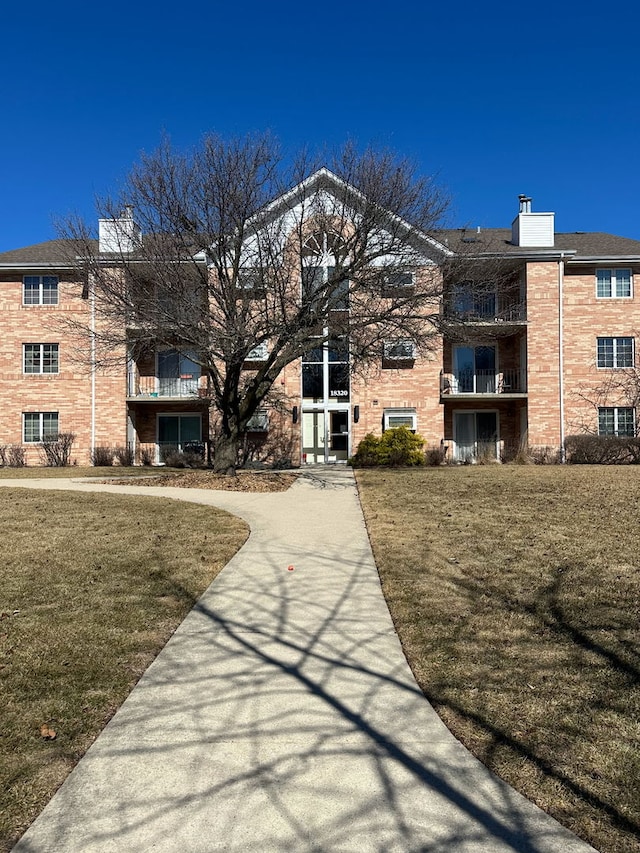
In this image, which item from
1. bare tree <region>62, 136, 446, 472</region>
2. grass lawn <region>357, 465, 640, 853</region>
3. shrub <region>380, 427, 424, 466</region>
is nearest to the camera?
grass lawn <region>357, 465, 640, 853</region>

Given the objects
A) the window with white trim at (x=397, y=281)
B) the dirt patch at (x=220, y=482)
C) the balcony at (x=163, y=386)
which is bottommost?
the dirt patch at (x=220, y=482)

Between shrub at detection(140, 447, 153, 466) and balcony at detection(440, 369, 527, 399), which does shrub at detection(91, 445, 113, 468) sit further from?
balcony at detection(440, 369, 527, 399)

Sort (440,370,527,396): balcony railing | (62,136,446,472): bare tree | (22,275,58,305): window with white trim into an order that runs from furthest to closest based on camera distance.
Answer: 1. (440,370,527,396): balcony railing
2. (22,275,58,305): window with white trim
3. (62,136,446,472): bare tree

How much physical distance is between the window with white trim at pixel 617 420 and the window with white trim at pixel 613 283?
15.6 ft

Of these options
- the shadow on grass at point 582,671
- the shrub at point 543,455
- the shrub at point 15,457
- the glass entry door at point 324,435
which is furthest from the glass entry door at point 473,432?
the shadow on grass at point 582,671

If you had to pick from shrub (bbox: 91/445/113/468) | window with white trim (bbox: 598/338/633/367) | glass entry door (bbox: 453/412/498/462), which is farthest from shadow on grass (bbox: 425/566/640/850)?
window with white trim (bbox: 598/338/633/367)

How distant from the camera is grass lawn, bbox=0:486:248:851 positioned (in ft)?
10.7

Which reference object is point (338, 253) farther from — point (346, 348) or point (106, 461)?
point (106, 461)

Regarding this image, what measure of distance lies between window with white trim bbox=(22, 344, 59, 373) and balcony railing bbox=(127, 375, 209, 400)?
3.37 m

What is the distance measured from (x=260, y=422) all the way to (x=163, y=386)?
4.72 metres

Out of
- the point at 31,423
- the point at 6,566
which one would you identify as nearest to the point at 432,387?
the point at 31,423

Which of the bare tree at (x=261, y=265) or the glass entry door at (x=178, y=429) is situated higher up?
the bare tree at (x=261, y=265)

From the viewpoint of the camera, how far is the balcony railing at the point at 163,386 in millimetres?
26688

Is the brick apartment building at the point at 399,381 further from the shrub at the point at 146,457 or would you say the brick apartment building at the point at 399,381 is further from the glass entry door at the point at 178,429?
the glass entry door at the point at 178,429
